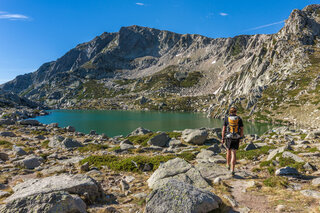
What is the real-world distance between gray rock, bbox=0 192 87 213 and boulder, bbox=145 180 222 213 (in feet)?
7.86

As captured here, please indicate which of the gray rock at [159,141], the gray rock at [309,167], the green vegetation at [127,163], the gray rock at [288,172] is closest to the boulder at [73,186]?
the green vegetation at [127,163]

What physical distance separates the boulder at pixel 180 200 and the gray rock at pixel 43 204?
7.86 feet

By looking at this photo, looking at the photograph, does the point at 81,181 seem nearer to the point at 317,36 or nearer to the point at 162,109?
the point at 162,109

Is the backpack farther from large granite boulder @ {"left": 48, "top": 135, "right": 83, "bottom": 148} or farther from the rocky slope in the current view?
large granite boulder @ {"left": 48, "top": 135, "right": 83, "bottom": 148}

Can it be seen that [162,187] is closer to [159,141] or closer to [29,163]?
[29,163]

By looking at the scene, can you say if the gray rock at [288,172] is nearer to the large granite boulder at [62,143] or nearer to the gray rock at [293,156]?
the gray rock at [293,156]

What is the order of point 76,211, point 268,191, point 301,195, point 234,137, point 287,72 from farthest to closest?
1. point 287,72
2. point 234,137
3. point 268,191
4. point 301,195
5. point 76,211

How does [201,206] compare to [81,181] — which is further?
[81,181]

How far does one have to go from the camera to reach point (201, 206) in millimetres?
5430

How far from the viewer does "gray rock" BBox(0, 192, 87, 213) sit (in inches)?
190

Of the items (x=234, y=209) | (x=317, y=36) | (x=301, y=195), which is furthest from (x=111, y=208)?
(x=317, y=36)

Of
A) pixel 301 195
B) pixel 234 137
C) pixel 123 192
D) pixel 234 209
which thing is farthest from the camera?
pixel 234 137

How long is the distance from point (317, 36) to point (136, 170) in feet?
573

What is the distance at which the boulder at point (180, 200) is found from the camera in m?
5.29
